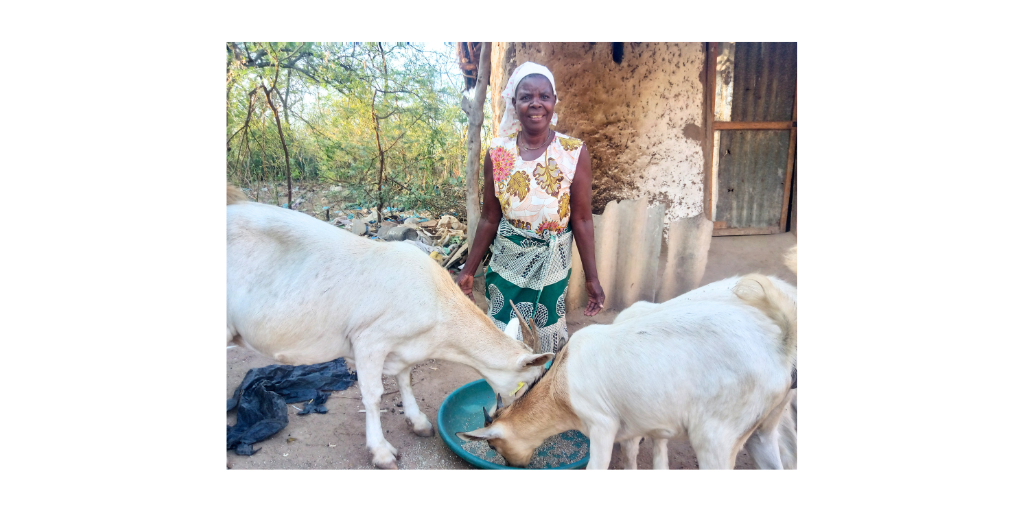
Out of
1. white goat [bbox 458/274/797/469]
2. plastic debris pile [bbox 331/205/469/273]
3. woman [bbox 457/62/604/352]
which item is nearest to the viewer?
white goat [bbox 458/274/797/469]

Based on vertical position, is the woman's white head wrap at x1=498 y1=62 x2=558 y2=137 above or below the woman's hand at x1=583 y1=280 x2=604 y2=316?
above

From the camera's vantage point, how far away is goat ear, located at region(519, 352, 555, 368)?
2.79 meters

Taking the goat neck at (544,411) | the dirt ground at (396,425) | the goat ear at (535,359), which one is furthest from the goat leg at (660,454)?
the goat ear at (535,359)

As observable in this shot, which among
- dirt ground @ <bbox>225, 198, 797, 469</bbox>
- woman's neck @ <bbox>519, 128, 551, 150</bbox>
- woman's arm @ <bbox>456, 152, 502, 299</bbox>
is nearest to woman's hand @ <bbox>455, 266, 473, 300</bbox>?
woman's arm @ <bbox>456, 152, 502, 299</bbox>

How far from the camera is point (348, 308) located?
9.49 ft

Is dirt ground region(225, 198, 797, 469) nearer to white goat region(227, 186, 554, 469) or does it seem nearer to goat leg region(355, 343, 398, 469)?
goat leg region(355, 343, 398, 469)

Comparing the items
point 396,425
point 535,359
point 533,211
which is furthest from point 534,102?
point 396,425

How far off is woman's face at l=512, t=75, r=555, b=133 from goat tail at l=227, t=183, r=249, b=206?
5.11 feet

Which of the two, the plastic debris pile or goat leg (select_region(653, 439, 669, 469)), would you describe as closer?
goat leg (select_region(653, 439, 669, 469))

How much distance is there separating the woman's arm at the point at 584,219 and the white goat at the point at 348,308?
585 millimetres

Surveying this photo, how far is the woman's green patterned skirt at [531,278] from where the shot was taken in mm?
3178

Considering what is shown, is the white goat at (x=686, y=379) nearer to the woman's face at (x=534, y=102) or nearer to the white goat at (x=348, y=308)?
the white goat at (x=348, y=308)

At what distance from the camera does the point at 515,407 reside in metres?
2.82

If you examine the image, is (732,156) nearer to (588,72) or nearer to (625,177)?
(625,177)
